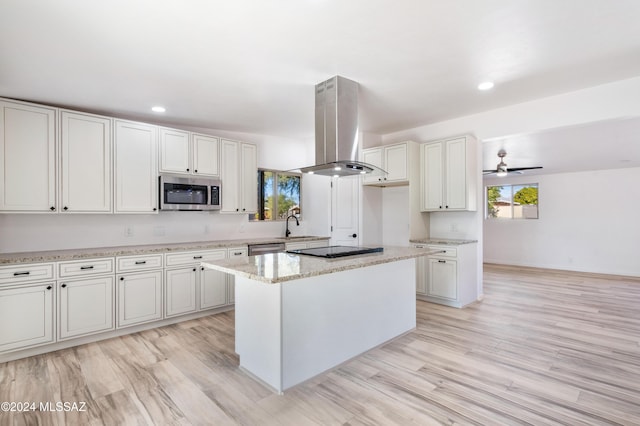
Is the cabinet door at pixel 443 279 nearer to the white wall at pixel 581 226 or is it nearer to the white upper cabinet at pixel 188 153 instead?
the white upper cabinet at pixel 188 153

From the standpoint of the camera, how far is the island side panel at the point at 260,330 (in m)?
2.27

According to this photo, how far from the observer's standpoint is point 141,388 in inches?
93.4

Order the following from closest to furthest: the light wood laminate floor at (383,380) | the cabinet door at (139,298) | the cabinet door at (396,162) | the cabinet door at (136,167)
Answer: the light wood laminate floor at (383,380), the cabinet door at (139,298), the cabinet door at (136,167), the cabinet door at (396,162)

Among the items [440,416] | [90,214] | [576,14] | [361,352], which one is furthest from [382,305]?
[90,214]

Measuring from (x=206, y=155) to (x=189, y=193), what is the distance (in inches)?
22.6

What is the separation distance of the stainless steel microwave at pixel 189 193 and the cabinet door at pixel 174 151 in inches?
4.8

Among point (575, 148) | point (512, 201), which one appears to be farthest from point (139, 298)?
point (512, 201)

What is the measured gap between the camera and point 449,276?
432 centimetres

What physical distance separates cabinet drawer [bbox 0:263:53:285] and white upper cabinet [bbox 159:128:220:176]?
1.53 metres

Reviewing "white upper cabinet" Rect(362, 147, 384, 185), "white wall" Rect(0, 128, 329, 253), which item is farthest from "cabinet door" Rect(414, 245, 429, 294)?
"white wall" Rect(0, 128, 329, 253)

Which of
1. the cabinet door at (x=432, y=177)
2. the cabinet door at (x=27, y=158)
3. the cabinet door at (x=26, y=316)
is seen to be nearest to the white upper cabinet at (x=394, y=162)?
the cabinet door at (x=432, y=177)

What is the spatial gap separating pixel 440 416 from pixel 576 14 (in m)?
2.75

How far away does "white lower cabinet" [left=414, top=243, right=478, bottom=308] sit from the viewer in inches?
168

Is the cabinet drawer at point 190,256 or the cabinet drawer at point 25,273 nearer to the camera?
the cabinet drawer at point 25,273
